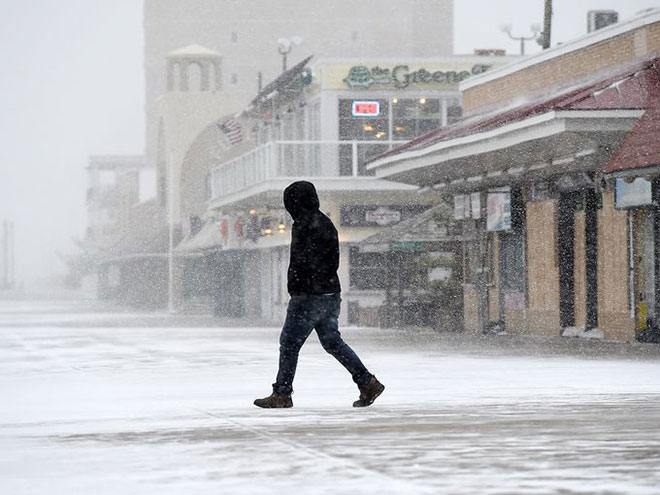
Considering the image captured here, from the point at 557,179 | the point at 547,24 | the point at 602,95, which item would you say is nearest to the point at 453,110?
the point at 547,24

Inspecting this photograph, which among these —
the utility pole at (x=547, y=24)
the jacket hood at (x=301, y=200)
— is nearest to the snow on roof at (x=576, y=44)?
the utility pole at (x=547, y=24)

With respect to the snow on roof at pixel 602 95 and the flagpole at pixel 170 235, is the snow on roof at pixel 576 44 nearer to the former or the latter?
the snow on roof at pixel 602 95

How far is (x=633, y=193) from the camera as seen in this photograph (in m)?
28.2

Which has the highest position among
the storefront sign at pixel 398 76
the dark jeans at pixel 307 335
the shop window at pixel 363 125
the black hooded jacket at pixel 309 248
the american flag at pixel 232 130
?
the storefront sign at pixel 398 76

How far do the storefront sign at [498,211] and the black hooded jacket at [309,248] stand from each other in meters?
21.5

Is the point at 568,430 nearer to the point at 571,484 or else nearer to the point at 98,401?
the point at 571,484

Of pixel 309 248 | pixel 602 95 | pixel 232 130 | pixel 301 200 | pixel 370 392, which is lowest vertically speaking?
pixel 370 392

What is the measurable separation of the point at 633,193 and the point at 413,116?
2024 cm

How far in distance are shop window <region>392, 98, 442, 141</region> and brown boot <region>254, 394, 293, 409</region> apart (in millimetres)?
Answer: 34205

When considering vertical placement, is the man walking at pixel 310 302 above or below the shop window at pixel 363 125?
below

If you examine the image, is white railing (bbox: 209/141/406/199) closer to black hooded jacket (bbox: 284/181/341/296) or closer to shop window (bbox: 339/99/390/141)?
shop window (bbox: 339/99/390/141)

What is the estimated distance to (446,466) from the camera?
9.30m

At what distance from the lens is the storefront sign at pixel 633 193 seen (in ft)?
90.7

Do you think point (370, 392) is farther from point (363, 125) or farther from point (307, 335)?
point (363, 125)
